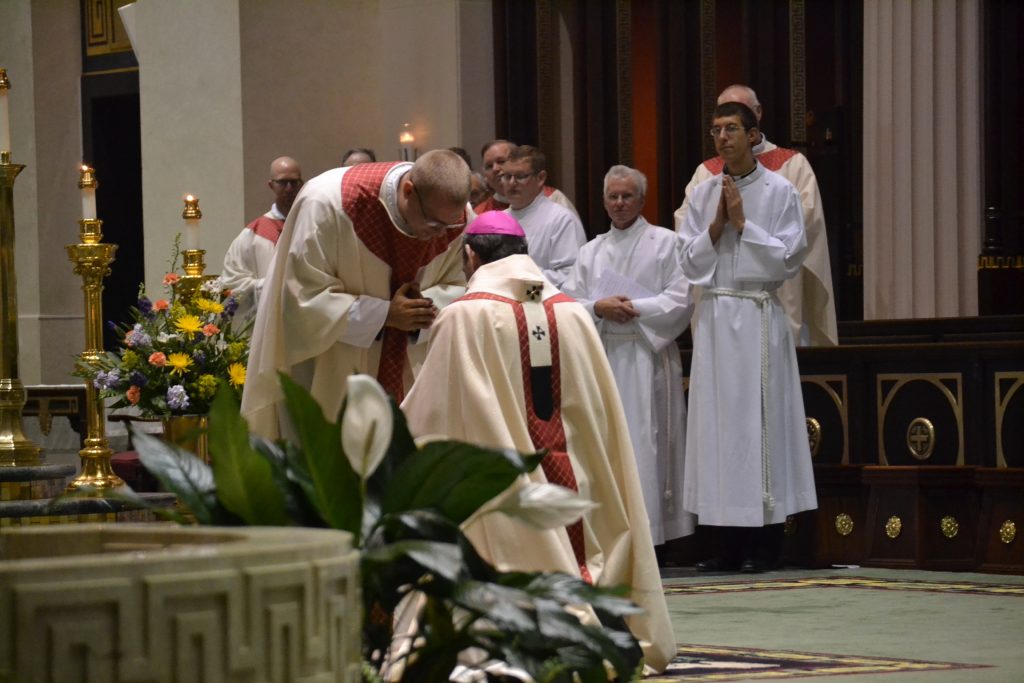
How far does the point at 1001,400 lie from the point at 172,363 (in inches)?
161

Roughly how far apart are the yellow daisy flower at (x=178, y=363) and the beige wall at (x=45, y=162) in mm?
9411

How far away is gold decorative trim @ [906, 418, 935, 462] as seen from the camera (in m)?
8.66

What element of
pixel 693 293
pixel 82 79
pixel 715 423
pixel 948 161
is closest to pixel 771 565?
pixel 715 423

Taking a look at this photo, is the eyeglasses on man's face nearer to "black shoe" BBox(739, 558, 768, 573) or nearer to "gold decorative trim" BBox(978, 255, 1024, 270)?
"black shoe" BBox(739, 558, 768, 573)

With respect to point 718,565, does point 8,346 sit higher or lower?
higher

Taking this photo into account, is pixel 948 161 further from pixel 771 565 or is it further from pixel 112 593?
pixel 112 593

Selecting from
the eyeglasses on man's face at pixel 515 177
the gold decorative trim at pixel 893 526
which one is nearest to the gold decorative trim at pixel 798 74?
the eyeglasses on man's face at pixel 515 177

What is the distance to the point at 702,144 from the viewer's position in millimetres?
12031

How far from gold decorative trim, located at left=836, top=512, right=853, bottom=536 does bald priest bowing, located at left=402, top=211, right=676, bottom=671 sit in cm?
375

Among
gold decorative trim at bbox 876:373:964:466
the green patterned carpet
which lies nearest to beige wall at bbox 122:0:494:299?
gold decorative trim at bbox 876:373:964:466

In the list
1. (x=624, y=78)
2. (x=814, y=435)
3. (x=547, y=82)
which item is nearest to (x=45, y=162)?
(x=547, y=82)

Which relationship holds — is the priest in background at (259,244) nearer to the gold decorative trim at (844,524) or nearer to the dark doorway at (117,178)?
the gold decorative trim at (844,524)

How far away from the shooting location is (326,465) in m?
2.53

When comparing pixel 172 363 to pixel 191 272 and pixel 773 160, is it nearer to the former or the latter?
pixel 191 272
